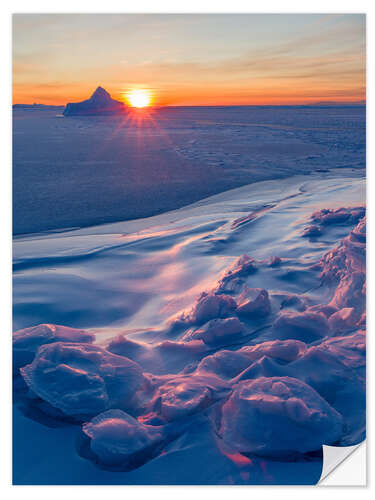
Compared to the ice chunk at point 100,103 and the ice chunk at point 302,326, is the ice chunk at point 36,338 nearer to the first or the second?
the ice chunk at point 302,326

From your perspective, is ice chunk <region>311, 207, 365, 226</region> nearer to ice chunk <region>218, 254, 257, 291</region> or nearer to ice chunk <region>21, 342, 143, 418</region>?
ice chunk <region>218, 254, 257, 291</region>

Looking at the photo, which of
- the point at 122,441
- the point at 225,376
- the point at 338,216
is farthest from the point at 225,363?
the point at 338,216

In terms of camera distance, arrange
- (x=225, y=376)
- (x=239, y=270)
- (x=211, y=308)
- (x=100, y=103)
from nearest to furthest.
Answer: (x=225, y=376) < (x=211, y=308) < (x=239, y=270) < (x=100, y=103)

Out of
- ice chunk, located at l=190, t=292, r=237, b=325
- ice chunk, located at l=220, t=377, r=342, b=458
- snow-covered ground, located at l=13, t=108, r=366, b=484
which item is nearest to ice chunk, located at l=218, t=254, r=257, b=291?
snow-covered ground, located at l=13, t=108, r=366, b=484

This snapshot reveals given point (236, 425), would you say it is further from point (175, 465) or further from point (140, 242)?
point (140, 242)

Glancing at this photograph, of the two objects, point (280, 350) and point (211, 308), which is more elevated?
point (211, 308)

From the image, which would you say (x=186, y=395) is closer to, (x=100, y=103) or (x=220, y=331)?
(x=220, y=331)
